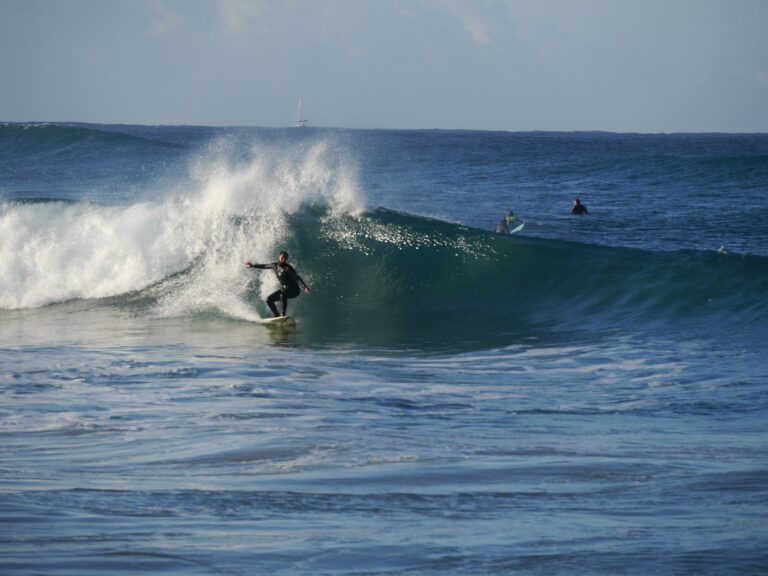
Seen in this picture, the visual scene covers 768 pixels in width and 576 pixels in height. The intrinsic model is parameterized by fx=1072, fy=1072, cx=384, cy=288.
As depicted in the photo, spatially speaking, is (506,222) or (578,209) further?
(578,209)

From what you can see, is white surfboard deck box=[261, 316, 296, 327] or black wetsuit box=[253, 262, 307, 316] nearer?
black wetsuit box=[253, 262, 307, 316]

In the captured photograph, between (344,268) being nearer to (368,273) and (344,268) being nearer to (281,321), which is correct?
(368,273)

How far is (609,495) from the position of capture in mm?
6738

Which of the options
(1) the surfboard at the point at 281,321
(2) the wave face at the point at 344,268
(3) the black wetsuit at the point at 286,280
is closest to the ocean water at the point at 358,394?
(2) the wave face at the point at 344,268

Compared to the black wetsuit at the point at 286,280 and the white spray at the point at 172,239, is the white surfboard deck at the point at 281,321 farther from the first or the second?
the white spray at the point at 172,239

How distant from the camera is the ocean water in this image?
5848 mm

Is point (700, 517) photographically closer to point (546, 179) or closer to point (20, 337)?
point (20, 337)

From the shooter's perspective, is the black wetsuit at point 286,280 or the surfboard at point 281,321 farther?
the surfboard at point 281,321

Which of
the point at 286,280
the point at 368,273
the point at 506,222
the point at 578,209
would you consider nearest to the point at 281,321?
the point at 286,280

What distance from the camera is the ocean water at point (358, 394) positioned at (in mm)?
5848

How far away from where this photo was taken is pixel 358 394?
406 inches

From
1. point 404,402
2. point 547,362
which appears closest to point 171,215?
point 547,362

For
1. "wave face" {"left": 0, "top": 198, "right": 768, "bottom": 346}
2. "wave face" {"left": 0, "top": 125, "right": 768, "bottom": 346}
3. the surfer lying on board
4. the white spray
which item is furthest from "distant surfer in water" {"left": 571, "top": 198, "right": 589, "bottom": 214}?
the surfer lying on board

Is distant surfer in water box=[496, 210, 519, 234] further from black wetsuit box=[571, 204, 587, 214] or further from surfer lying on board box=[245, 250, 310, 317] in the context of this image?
surfer lying on board box=[245, 250, 310, 317]
